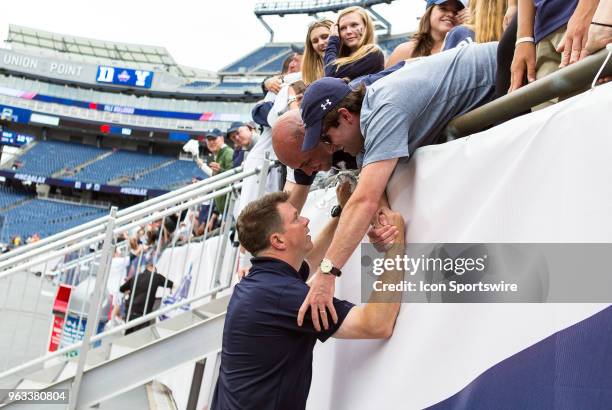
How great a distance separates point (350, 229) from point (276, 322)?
418 millimetres

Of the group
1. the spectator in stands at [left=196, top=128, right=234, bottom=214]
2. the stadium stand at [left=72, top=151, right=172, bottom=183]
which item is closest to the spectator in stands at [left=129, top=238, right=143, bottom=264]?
the spectator in stands at [left=196, top=128, right=234, bottom=214]

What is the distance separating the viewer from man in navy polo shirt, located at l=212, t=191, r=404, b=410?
185cm

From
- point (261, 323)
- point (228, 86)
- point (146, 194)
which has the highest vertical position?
point (228, 86)

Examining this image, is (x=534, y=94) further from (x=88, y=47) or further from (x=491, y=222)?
(x=88, y=47)

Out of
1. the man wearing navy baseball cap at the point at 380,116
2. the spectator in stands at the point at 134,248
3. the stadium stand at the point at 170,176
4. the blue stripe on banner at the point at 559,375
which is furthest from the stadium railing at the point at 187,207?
the stadium stand at the point at 170,176

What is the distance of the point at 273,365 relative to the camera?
200 cm

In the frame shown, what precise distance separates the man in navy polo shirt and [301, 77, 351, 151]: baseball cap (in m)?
0.35

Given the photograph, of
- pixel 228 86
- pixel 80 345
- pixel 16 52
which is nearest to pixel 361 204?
pixel 80 345

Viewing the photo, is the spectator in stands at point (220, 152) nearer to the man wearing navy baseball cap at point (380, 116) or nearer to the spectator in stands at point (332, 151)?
the spectator in stands at point (332, 151)

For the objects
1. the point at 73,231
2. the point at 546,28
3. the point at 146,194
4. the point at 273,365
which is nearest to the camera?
the point at 546,28

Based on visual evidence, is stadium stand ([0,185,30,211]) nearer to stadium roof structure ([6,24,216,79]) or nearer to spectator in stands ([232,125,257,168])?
stadium roof structure ([6,24,216,79])

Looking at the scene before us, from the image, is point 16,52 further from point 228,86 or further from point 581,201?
point 581,201

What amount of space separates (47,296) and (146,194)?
1174 inches

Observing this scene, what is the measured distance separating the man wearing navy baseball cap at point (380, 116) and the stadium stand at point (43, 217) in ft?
105
